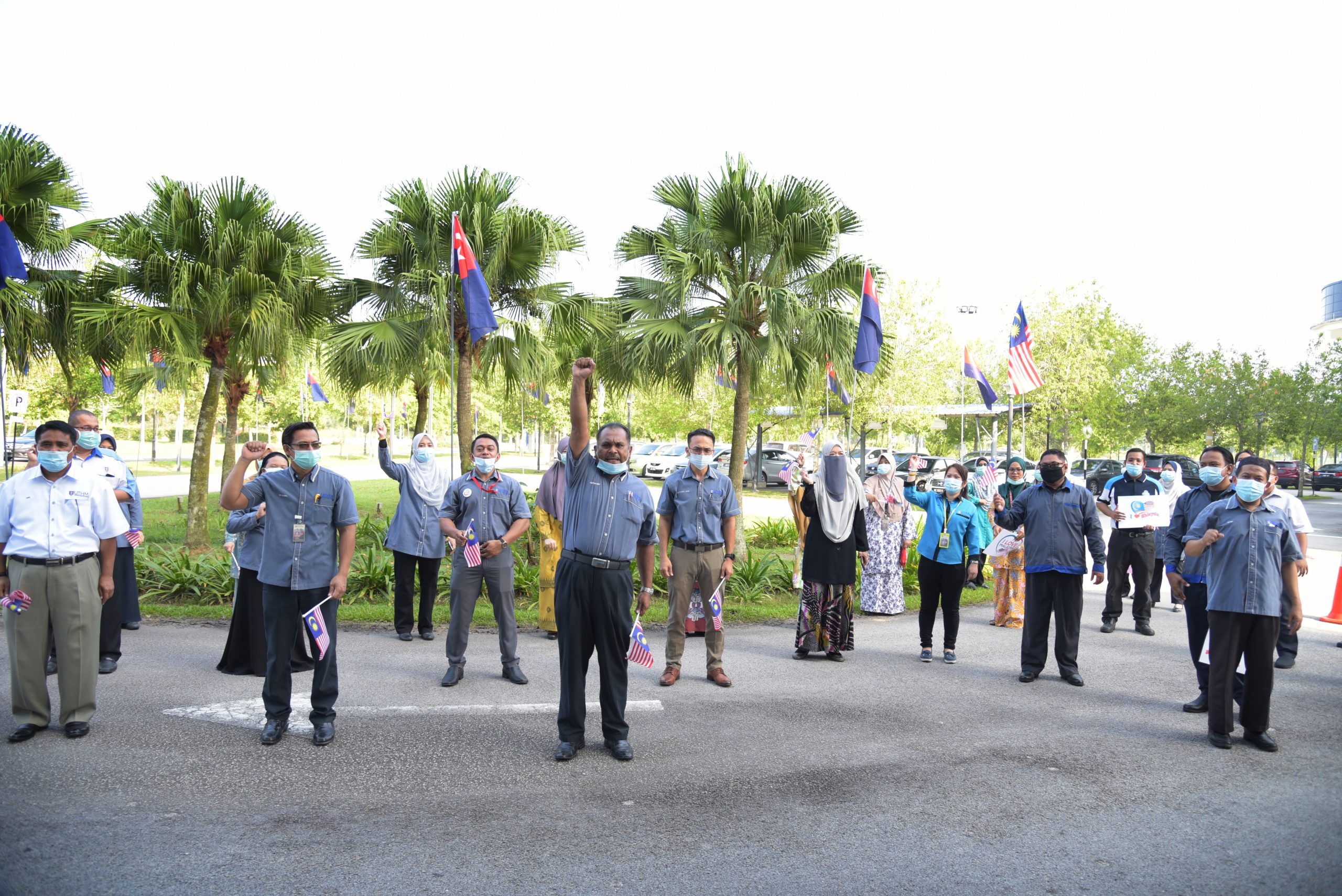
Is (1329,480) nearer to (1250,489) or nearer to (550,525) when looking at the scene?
(1250,489)

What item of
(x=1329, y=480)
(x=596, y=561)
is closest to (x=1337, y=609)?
(x=596, y=561)

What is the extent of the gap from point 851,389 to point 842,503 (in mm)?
8035

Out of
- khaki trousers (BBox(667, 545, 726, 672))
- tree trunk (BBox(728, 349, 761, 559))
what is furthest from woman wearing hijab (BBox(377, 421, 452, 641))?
tree trunk (BBox(728, 349, 761, 559))

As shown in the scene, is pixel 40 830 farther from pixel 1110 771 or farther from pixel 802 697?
pixel 1110 771

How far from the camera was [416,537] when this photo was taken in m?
9.32

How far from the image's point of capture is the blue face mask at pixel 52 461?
5.80 metres

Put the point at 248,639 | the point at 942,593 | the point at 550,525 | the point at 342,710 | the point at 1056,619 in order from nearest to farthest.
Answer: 1. the point at 342,710
2. the point at 248,639
3. the point at 1056,619
4. the point at 942,593
5. the point at 550,525

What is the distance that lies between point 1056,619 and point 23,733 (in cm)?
765

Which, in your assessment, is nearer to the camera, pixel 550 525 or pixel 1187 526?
pixel 1187 526

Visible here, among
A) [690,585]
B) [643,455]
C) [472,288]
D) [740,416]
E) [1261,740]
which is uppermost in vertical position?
[472,288]

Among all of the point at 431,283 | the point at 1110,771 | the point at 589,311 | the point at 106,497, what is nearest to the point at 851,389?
the point at 589,311

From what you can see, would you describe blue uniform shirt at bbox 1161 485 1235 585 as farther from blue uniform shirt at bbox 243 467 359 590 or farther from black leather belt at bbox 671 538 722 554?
blue uniform shirt at bbox 243 467 359 590

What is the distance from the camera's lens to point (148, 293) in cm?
1422

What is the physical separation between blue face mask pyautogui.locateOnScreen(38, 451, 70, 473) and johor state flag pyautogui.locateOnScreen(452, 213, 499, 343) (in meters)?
6.85
